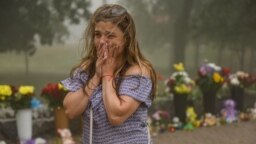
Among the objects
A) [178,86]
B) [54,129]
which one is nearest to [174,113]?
[178,86]

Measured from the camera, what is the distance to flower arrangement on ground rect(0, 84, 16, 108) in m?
4.77

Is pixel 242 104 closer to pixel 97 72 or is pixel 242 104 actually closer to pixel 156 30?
pixel 156 30

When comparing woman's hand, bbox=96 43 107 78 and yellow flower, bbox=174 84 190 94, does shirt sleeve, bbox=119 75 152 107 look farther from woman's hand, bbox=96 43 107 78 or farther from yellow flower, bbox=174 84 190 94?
yellow flower, bbox=174 84 190 94

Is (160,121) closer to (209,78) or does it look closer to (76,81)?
(209,78)

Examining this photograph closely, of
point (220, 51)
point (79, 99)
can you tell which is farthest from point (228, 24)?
point (79, 99)

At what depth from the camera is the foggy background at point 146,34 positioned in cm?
562

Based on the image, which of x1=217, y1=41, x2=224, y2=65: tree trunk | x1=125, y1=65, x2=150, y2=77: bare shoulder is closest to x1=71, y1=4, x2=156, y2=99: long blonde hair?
x1=125, y1=65, x2=150, y2=77: bare shoulder

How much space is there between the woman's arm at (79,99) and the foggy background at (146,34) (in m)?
2.92

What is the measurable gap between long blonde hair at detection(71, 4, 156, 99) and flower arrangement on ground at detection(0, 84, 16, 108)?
2844mm

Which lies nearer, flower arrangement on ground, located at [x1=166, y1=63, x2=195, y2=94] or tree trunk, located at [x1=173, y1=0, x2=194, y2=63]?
flower arrangement on ground, located at [x1=166, y1=63, x2=195, y2=94]

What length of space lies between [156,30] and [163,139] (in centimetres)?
167

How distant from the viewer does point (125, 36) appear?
6.62 feet

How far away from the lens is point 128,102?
1952 mm

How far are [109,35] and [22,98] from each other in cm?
304
